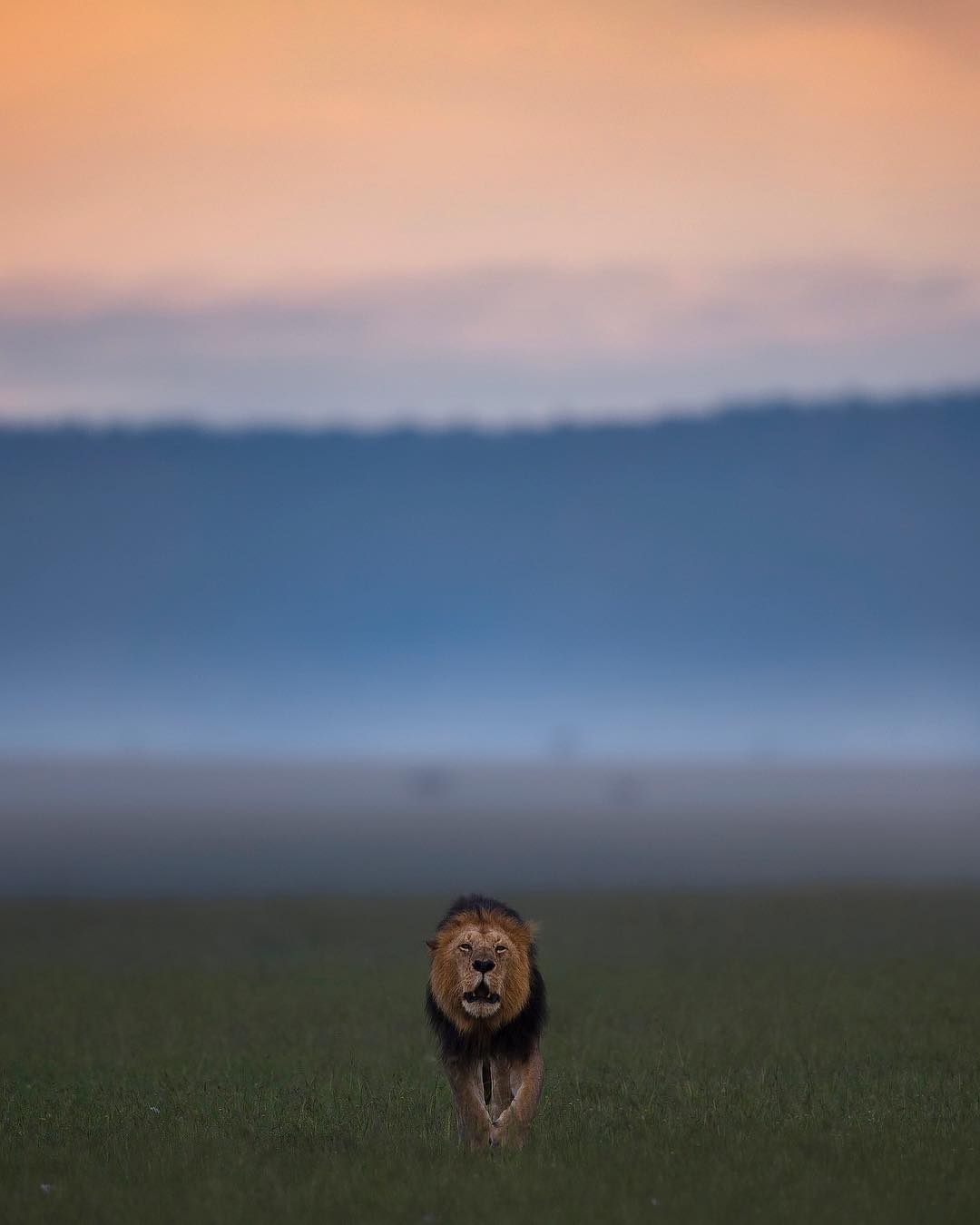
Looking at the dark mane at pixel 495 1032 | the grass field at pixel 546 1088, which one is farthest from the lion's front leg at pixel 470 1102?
the grass field at pixel 546 1088

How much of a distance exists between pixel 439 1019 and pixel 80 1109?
472 cm

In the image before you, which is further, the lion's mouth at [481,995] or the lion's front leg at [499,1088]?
the lion's front leg at [499,1088]

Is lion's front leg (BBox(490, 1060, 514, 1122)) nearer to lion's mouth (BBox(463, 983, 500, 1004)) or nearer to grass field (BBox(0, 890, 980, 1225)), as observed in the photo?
grass field (BBox(0, 890, 980, 1225))

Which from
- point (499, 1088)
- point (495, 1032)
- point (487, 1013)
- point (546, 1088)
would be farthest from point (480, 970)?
point (546, 1088)

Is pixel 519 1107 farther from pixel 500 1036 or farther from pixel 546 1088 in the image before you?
pixel 546 1088

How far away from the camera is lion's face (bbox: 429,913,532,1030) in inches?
581

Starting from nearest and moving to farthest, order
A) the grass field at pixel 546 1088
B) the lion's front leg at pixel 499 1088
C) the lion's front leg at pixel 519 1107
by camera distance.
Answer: the grass field at pixel 546 1088 < the lion's front leg at pixel 499 1088 < the lion's front leg at pixel 519 1107

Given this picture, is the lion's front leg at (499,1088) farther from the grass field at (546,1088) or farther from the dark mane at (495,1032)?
the grass field at (546,1088)

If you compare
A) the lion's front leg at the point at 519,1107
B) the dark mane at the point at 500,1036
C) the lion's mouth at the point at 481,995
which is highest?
the lion's mouth at the point at 481,995

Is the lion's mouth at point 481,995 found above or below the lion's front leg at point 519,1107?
above

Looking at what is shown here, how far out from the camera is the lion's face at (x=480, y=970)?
14766 mm

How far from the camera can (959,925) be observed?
1620 inches

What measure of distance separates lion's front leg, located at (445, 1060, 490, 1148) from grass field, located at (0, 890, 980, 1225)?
0.26 metres

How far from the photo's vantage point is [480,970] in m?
14.8
